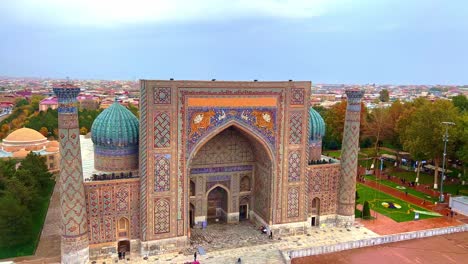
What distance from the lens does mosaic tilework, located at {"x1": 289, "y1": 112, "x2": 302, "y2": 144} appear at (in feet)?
46.7

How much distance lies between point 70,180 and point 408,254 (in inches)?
461

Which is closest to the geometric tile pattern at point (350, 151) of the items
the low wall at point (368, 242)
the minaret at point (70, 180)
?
the low wall at point (368, 242)

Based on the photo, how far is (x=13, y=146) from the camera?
25.7m

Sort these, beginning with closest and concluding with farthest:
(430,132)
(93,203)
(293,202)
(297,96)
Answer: (93,203) < (297,96) < (293,202) < (430,132)

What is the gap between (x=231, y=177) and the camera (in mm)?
15531

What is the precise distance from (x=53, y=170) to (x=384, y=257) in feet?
65.6

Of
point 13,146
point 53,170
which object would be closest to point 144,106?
point 53,170

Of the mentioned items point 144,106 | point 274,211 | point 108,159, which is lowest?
point 274,211

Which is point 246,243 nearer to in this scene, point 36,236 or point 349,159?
point 349,159

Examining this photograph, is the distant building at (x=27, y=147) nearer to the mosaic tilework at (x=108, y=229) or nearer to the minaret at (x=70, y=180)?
the mosaic tilework at (x=108, y=229)

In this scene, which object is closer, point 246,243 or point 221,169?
point 246,243

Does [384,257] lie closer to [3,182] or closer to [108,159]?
[108,159]

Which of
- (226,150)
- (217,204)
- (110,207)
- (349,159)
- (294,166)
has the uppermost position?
(226,150)

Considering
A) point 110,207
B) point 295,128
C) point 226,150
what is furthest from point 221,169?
point 110,207
